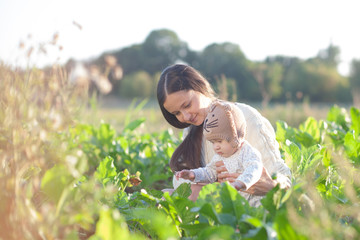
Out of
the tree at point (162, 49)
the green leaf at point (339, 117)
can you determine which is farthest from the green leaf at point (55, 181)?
the tree at point (162, 49)

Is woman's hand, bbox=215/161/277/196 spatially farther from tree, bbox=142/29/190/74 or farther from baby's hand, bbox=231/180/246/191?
tree, bbox=142/29/190/74

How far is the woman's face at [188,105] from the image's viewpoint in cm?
252

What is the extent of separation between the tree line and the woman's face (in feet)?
65.7

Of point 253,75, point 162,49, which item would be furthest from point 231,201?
point 162,49

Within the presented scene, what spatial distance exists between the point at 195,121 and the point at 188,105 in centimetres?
13

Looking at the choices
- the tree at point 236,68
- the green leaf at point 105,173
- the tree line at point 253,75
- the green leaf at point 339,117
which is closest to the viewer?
the green leaf at point 105,173

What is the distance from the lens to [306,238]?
40.4 inches

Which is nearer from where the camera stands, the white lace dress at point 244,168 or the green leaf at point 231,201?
the green leaf at point 231,201

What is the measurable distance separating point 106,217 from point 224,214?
1.68 feet

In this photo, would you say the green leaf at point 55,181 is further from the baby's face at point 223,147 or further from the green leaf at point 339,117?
the green leaf at point 339,117

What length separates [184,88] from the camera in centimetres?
254

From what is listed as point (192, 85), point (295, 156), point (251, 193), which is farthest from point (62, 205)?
point (192, 85)

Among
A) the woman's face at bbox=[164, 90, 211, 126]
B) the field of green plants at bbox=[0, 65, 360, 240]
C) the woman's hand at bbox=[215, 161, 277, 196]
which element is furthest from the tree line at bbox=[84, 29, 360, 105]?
the field of green plants at bbox=[0, 65, 360, 240]

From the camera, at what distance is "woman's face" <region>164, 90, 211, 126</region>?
8.25 ft
